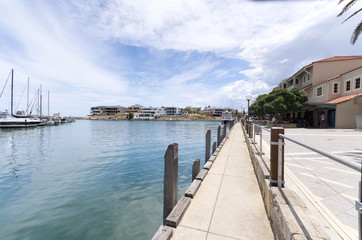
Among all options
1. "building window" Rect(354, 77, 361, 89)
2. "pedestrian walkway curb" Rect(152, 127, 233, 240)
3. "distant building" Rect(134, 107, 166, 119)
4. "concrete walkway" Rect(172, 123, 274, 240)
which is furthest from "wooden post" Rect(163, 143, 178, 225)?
"distant building" Rect(134, 107, 166, 119)

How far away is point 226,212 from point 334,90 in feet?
94.9

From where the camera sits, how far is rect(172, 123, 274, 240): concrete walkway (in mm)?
2965

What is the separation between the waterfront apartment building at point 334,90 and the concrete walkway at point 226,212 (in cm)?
2201

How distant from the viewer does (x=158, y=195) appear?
6715 millimetres

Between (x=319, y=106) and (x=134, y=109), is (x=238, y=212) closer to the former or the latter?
(x=319, y=106)

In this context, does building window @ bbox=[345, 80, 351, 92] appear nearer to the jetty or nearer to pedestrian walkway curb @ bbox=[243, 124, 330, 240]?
the jetty

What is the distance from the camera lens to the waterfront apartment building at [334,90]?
2016 cm

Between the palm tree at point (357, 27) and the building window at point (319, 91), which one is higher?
the palm tree at point (357, 27)

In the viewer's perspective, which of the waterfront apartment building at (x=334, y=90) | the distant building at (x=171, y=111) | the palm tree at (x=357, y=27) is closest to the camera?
the palm tree at (x=357, y=27)

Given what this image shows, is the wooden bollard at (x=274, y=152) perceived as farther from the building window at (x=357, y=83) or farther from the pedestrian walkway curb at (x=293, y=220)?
the building window at (x=357, y=83)

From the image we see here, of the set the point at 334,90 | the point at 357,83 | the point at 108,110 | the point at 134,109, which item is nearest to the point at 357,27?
the point at 357,83

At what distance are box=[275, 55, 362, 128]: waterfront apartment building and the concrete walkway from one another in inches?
867

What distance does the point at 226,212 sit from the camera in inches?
141

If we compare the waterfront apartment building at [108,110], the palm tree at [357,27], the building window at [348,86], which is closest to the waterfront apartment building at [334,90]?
the building window at [348,86]
